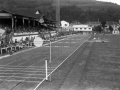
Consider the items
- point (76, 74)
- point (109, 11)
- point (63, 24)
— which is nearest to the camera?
point (76, 74)

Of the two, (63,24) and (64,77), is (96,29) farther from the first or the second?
(64,77)

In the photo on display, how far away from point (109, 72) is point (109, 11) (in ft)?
598

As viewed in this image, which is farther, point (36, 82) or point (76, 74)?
point (76, 74)

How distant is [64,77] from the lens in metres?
11.1

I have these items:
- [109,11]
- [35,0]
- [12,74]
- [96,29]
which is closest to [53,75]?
[12,74]

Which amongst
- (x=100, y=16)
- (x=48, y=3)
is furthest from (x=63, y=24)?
(x=100, y=16)

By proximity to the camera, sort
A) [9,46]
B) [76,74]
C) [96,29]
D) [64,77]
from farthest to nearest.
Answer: [96,29], [9,46], [76,74], [64,77]

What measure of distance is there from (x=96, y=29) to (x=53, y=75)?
118 m

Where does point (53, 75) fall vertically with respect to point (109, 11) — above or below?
below

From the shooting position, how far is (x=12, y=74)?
39.7 ft

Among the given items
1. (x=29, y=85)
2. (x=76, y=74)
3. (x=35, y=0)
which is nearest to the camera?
(x=29, y=85)

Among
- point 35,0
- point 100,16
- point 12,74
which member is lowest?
point 12,74

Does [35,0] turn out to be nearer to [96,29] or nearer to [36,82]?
[96,29]

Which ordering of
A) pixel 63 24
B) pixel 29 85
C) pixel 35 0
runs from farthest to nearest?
pixel 35 0
pixel 63 24
pixel 29 85
